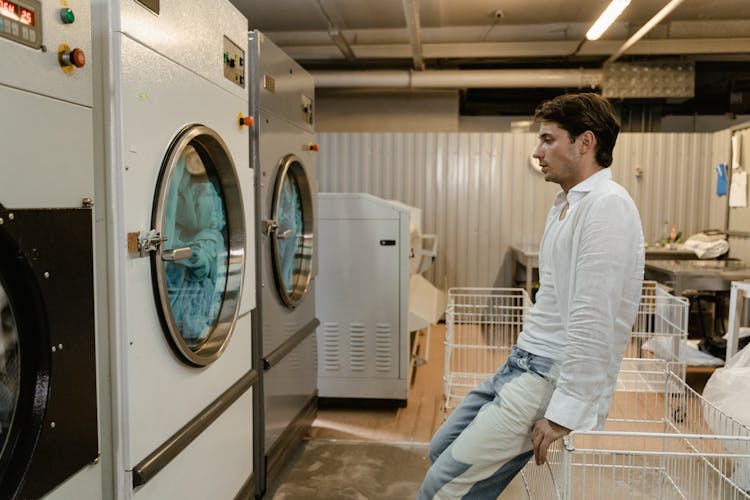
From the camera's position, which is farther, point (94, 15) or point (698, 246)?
point (698, 246)

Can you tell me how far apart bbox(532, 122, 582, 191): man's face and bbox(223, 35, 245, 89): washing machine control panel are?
120 centimetres

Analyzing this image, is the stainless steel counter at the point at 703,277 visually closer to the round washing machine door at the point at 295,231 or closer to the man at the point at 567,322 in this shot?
the round washing machine door at the point at 295,231

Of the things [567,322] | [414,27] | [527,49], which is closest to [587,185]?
[567,322]

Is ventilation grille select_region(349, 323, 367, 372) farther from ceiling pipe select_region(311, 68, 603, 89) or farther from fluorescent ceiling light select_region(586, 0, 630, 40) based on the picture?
ceiling pipe select_region(311, 68, 603, 89)

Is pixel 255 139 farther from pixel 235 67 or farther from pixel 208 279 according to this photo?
pixel 208 279

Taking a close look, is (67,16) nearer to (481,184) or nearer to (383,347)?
(383,347)

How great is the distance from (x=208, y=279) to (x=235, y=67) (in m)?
0.82

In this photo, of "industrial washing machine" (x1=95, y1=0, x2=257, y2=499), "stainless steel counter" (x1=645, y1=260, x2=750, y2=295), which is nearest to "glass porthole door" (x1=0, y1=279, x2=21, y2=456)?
"industrial washing machine" (x1=95, y1=0, x2=257, y2=499)

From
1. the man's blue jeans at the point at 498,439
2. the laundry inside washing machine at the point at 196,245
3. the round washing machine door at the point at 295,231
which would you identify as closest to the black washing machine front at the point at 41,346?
the laundry inside washing machine at the point at 196,245

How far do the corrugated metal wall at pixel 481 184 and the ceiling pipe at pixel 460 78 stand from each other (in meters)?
0.58

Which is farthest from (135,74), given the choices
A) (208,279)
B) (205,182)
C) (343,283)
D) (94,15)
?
(343,283)

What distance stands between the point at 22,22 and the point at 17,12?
0.02m

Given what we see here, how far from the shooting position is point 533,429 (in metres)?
1.62

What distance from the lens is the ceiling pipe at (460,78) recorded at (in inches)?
261
